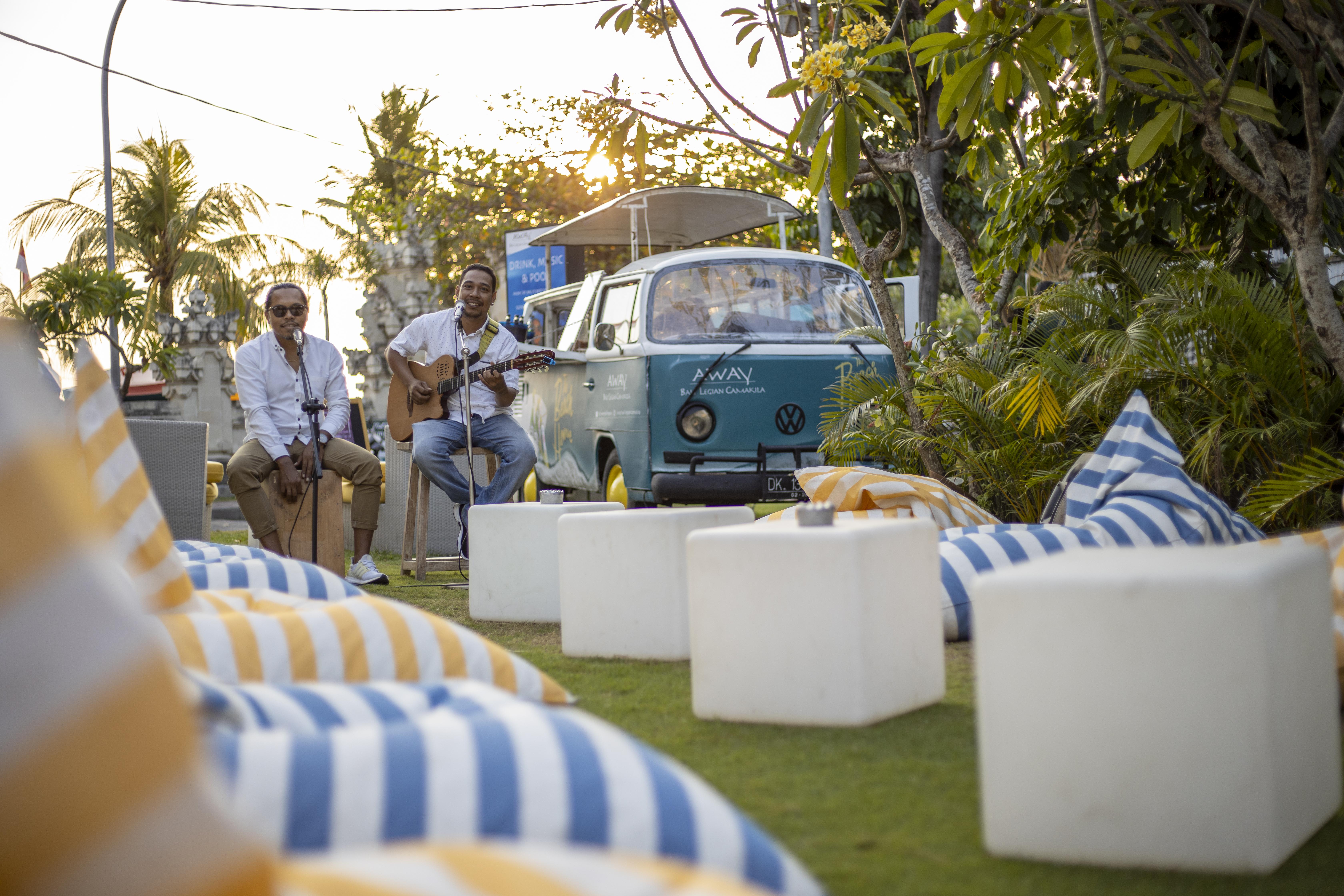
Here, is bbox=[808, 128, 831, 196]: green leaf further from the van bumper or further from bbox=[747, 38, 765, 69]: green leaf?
the van bumper

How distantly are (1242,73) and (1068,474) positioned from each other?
314 cm

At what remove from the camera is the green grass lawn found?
1.92m

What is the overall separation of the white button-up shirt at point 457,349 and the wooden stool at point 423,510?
0.90 ft

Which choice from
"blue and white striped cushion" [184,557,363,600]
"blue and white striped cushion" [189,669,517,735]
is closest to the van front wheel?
"blue and white striped cushion" [184,557,363,600]

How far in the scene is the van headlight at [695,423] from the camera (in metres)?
8.03

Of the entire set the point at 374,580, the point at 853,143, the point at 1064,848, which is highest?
the point at 853,143

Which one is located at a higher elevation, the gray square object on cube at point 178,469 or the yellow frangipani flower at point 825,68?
the yellow frangipani flower at point 825,68

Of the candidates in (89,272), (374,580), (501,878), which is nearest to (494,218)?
(89,272)

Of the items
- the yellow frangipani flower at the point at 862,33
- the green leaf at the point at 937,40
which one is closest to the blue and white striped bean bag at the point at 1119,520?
the green leaf at the point at 937,40

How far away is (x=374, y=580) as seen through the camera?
6930 mm

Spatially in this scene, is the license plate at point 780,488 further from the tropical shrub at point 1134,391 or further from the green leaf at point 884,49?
the green leaf at point 884,49

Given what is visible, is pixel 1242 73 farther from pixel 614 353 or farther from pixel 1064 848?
pixel 1064 848

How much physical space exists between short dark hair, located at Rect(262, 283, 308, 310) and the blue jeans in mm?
1029

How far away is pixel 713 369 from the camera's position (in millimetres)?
8062
